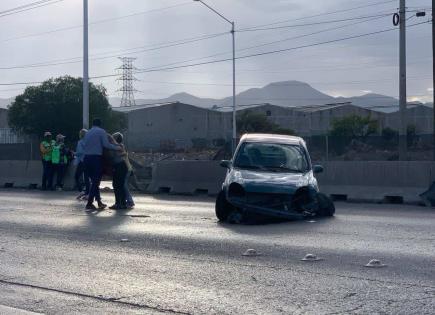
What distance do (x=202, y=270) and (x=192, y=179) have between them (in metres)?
13.2

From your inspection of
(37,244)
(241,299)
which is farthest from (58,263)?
(241,299)

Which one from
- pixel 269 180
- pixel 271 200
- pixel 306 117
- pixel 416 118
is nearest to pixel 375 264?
pixel 271 200

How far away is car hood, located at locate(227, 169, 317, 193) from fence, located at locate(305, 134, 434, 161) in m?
20.7

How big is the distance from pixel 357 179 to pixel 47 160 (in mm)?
10254

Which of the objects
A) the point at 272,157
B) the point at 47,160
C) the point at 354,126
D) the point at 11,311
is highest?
the point at 354,126

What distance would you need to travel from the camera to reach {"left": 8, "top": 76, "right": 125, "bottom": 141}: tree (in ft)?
184

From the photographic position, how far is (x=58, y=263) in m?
10.4

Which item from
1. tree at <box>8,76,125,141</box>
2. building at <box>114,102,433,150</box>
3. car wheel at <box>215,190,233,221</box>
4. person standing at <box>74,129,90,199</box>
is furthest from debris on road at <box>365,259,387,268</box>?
building at <box>114,102,433,150</box>

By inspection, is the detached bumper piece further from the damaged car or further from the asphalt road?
the asphalt road

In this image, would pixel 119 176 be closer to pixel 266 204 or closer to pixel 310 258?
pixel 266 204

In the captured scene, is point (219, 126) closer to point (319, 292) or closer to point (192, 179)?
point (192, 179)

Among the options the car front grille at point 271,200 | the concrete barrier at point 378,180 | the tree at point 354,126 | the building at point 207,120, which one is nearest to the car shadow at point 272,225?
the car front grille at point 271,200

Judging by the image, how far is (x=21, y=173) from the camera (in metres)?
28.5

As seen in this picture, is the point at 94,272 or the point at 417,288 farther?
the point at 94,272
